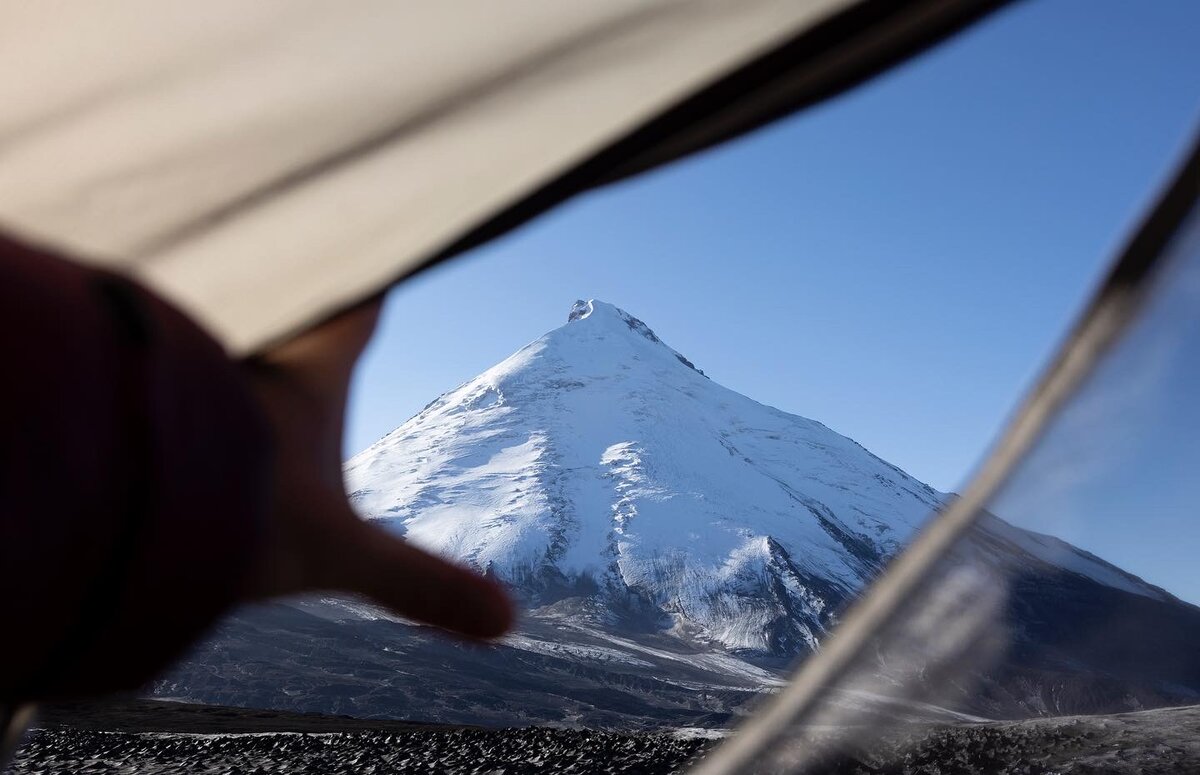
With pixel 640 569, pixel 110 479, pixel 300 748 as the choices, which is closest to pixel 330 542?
pixel 110 479

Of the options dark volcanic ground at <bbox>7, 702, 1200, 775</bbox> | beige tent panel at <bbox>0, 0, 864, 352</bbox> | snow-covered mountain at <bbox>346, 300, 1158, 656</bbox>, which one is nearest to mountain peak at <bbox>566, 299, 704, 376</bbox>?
snow-covered mountain at <bbox>346, 300, 1158, 656</bbox>

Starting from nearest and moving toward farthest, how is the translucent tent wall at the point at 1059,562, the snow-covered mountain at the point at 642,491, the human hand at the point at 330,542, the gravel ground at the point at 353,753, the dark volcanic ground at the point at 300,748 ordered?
the human hand at the point at 330,542
the translucent tent wall at the point at 1059,562
the gravel ground at the point at 353,753
the dark volcanic ground at the point at 300,748
the snow-covered mountain at the point at 642,491

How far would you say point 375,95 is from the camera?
0.89 metres

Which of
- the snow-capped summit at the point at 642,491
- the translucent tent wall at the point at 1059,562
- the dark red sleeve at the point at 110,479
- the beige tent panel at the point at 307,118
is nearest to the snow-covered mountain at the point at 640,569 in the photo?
the translucent tent wall at the point at 1059,562

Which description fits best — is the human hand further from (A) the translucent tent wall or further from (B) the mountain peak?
(B) the mountain peak

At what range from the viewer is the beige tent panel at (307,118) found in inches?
32.7

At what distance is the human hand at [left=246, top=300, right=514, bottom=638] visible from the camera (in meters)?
0.41

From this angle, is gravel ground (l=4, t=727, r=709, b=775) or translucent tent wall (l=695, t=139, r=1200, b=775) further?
gravel ground (l=4, t=727, r=709, b=775)

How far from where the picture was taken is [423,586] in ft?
1.47

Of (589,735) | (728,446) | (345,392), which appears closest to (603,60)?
(345,392)

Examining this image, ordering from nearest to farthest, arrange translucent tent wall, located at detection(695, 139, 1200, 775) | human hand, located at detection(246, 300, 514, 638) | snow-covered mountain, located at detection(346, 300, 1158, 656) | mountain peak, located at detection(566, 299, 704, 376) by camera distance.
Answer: human hand, located at detection(246, 300, 514, 638)
translucent tent wall, located at detection(695, 139, 1200, 775)
snow-covered mountain, located at detection(346, 300, 1158, 656)
mountain peak, located at detection(566, 299, 704, 376)

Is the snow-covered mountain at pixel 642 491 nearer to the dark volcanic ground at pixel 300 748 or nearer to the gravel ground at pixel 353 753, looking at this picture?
the dark volcanic ground at pixel 300 748

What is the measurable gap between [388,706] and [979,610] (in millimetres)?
26309

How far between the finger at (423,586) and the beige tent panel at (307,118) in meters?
0.46
